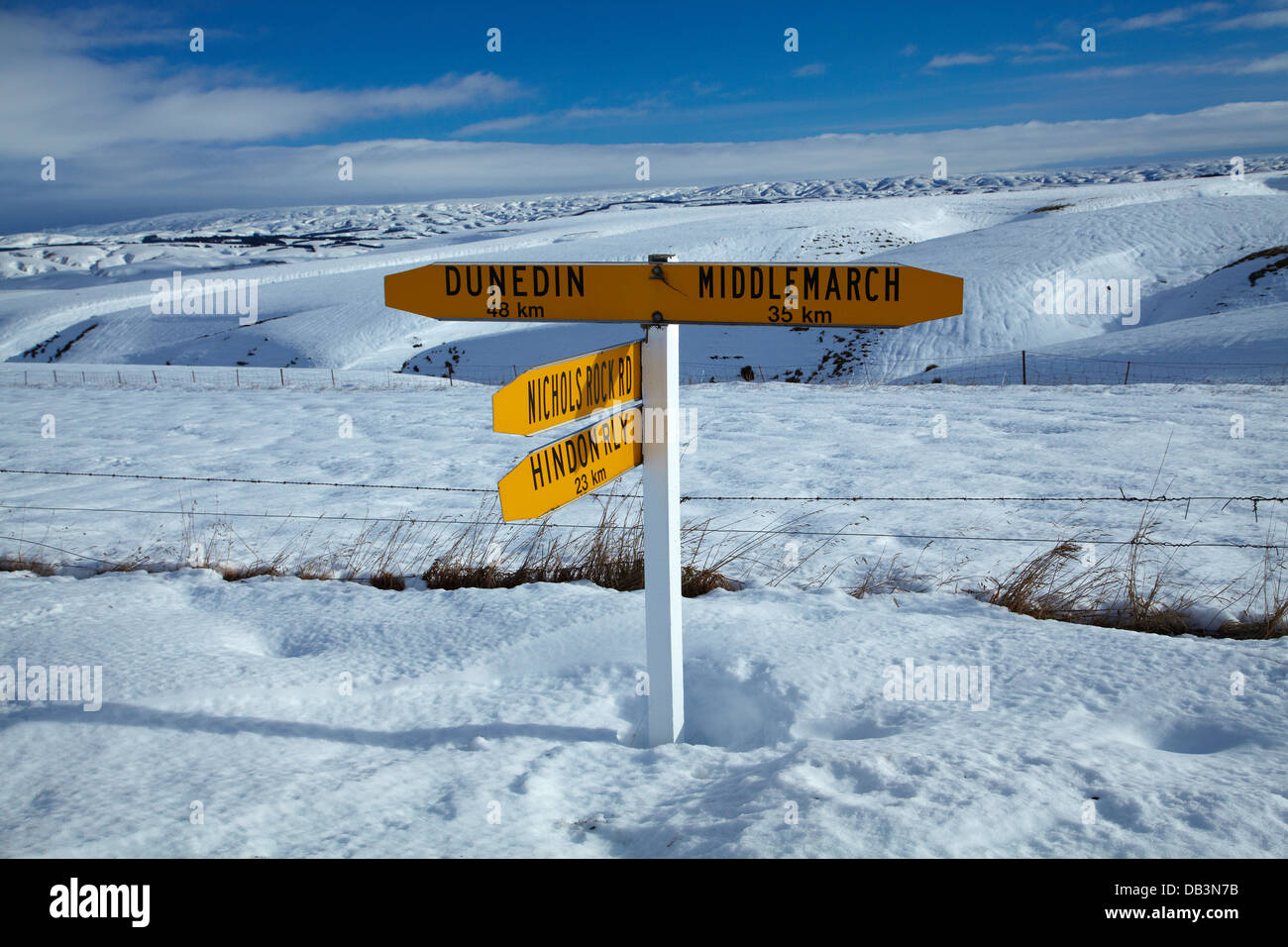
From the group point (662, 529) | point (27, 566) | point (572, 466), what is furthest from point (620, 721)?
point (27, 566)

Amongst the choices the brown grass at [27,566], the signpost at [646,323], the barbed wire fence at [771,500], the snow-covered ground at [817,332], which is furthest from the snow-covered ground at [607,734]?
the snow-covered ground at [817,332]

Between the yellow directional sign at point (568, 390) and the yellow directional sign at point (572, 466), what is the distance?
0.07m

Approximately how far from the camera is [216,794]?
2533mm

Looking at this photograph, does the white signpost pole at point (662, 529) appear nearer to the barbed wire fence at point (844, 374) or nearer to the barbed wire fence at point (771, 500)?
the barbed wire fence at point (771, 500)

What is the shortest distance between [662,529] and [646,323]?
69 centimetres

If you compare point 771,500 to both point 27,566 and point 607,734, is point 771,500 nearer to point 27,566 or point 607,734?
point 607,734

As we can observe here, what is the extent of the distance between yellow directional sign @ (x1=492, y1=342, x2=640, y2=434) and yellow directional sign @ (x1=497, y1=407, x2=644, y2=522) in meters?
0.07

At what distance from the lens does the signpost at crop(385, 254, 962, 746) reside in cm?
253

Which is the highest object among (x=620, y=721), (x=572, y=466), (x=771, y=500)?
(x=572, y=466)

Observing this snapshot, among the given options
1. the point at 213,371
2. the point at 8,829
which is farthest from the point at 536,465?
the point at 213,371

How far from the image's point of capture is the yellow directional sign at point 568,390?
95.5 inches

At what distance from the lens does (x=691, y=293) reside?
8.66 ft
